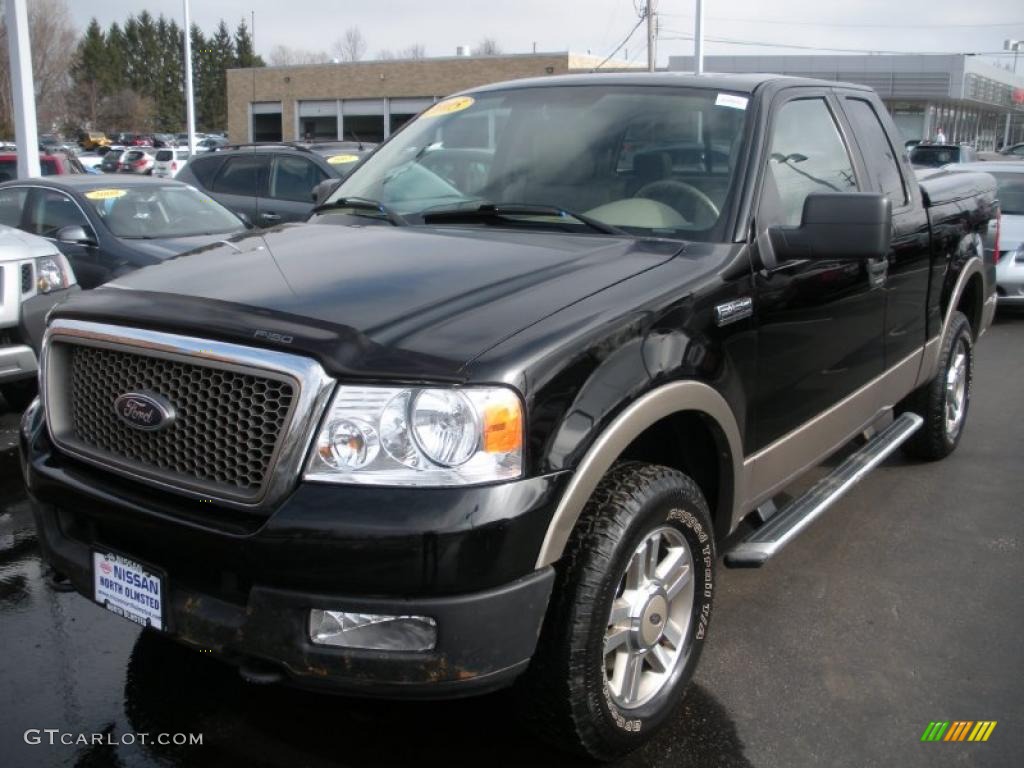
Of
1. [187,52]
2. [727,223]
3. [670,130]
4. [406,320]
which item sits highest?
[187,52]

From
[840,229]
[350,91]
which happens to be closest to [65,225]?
[840,229]

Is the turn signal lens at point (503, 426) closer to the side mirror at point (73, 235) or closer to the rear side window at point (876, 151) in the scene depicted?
the rear side window at point (876, 151)

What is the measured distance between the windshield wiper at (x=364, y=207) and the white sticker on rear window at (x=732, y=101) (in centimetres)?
124

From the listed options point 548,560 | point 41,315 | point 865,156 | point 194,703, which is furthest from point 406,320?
point 41,315

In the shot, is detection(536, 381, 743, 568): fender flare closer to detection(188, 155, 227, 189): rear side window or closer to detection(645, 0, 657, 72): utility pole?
detection(188, 155, 227, 189): rear side window

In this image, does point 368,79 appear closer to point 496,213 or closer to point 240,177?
point 240,177

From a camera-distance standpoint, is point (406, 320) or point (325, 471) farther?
point (406, 320)

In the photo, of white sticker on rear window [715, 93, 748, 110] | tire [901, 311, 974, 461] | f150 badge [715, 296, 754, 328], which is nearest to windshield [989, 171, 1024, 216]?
tire [901, 311, 974, 461]

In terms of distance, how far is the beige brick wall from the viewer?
44719 millimetres

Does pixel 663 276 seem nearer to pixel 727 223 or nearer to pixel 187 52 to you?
pixel 727 223

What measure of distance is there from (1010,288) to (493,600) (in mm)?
9968

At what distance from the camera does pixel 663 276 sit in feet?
9.96

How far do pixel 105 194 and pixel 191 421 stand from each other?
781 cm

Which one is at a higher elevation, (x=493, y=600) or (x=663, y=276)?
(x=663, y=276)
